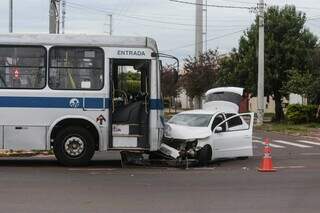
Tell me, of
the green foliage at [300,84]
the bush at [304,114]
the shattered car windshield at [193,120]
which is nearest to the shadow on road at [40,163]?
the shattered car windshield at [193,120]

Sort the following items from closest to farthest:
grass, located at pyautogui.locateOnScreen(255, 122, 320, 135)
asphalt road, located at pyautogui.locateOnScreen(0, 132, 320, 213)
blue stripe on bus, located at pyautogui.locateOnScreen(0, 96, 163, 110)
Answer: asphalt road, located at pyautogui.locateOnScreen(0, 132, 320, 213), blue stripe on bus, located at pyautogui.locateOnScreen(0, 96, 163, 110), grass, located at pyautogui.locateOnScreen(255, 122, 320, 135)

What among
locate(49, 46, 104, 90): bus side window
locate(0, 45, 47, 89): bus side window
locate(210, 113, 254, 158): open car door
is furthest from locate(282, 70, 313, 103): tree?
locate(0, 45, 47, 89): bus side window

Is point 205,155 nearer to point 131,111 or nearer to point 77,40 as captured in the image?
point 131,111

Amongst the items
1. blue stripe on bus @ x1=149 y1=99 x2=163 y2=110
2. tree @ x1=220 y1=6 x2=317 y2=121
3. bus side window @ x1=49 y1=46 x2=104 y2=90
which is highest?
tree @ x1=220 y1=6 x2=317 y2=121

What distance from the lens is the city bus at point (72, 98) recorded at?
16219 millimetres

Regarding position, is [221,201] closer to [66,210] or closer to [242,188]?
[242,188]

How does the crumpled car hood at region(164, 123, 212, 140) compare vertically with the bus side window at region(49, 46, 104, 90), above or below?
below

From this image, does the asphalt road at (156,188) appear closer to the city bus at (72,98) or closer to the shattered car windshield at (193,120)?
the city bus at (72,98)

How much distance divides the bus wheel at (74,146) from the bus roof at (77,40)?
2.18 m

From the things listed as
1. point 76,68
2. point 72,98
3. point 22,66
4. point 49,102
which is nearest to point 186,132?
point 72,98

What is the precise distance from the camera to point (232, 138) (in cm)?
1850

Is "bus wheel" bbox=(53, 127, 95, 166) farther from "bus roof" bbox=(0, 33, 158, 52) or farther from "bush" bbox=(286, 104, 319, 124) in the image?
"bush" bbox=(286, 104, 319, 124)

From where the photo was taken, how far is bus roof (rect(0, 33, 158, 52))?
16.3 metres

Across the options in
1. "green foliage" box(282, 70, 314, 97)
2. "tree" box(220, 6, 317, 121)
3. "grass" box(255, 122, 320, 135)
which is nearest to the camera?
"grass" box(255, 122, 320, 135)
